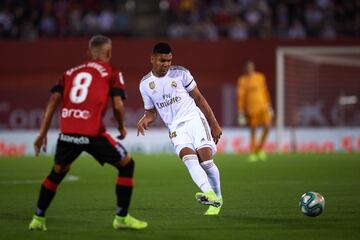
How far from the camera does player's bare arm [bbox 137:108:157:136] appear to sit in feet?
32.3

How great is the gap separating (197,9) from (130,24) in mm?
2282

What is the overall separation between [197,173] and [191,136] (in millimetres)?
605

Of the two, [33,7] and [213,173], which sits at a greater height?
[33,7]

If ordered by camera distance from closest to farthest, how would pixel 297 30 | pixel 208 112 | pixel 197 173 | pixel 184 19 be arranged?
pixel 197 173 → pixel 208 112 → pixel 297 30 → pixel 184 19

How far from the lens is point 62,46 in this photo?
26641mm

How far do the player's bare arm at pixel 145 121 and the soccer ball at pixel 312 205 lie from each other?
6.63 feet

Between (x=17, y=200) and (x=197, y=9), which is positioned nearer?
(x=17, y=200)

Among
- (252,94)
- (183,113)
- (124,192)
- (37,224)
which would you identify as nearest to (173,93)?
(183,113)

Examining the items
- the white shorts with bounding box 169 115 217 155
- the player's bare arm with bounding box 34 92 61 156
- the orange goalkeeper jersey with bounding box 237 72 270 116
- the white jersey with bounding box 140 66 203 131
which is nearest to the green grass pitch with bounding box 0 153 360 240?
the white shorts with bounding box 169 115 217 155

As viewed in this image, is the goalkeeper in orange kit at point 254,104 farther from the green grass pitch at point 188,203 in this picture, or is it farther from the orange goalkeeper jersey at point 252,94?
the green grass pitch at point 188,203

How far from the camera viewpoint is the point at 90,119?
8039 mm

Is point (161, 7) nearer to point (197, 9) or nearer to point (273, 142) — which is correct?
point (197, 9)

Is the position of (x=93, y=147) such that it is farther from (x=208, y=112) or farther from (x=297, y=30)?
(x=297, y=30)

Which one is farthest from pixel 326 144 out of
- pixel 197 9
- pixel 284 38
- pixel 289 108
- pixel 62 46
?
pixel 62 46
